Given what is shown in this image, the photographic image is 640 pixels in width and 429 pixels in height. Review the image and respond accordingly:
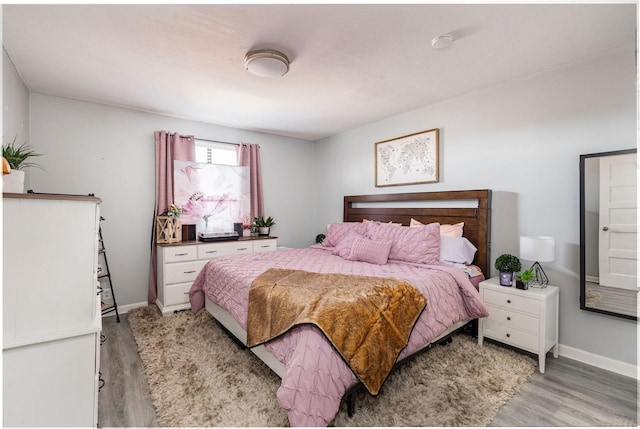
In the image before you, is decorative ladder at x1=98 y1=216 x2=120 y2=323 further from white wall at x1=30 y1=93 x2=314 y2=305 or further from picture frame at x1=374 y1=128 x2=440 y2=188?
picture frame at x1=374 y1=128 x2=440 y2=188

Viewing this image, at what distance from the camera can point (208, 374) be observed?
2092mm

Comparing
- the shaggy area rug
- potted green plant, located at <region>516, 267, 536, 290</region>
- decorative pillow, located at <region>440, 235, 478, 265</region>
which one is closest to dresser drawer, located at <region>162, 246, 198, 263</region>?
the shaggy area rug

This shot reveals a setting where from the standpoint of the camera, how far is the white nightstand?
2199mm

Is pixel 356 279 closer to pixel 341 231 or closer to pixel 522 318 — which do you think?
pixel 522 318

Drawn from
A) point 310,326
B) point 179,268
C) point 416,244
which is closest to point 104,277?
point 179,268

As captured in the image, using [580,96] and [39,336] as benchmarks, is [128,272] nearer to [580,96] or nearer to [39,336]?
[39,336]

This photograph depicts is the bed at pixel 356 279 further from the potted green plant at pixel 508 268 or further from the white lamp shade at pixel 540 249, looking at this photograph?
the white lamp shade at pixel 540 249

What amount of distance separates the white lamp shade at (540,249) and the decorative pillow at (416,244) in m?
0.72

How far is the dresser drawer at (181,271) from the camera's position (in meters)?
3.34

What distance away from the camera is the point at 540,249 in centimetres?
228

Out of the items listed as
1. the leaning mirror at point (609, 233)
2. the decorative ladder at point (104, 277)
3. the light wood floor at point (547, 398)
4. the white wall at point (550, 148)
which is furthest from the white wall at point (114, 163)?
the leaning mirror at point (609, 233)

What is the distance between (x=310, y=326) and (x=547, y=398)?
5.42 ft

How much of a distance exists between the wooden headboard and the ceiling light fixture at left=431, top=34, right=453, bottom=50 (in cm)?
145

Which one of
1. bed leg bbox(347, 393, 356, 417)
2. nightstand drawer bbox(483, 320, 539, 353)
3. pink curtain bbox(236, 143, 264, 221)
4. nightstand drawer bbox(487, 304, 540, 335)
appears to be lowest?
bed leg bbox(347, 393, 356, 417)
